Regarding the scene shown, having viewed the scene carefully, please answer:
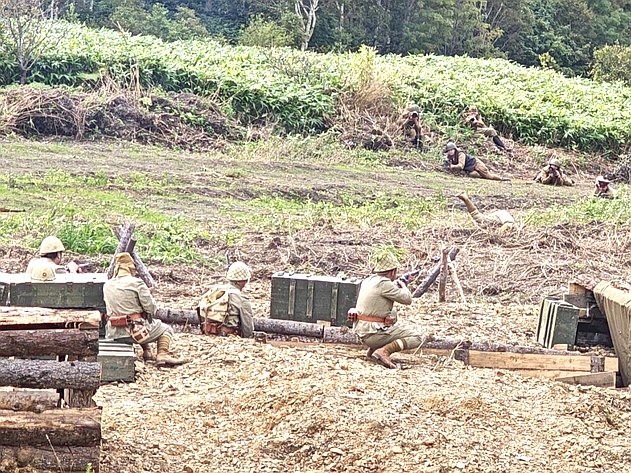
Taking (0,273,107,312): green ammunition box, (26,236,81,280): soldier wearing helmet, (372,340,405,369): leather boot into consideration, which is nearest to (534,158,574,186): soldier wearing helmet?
(372,340,405,369): leather boot

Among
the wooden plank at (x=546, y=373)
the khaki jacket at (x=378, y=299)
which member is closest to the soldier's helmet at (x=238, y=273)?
the khaki jacket at (x=378, y=299)

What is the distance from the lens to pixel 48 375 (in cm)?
604

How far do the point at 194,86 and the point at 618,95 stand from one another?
18580 mm

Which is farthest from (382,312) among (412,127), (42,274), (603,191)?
(412,127)

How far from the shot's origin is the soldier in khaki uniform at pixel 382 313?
10.2m

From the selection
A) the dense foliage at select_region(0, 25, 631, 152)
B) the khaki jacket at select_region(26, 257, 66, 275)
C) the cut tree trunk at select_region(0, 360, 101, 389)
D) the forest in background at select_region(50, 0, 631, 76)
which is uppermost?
the forest in background at select_region(50, 0, 631, 76)

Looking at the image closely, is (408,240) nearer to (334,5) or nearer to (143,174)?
(143,174)

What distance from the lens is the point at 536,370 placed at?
10.3 metres

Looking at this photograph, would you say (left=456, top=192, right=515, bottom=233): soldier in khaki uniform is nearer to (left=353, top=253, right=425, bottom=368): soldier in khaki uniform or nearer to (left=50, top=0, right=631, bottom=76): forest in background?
(left=353, top=253, right=425, bottom=368): soldier in khaki uniform

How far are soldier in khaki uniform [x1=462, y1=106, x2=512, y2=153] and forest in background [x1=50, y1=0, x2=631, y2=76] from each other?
17.9 metres

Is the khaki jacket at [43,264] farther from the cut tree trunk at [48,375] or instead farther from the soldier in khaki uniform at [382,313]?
the cut tree trunk at [48,375]

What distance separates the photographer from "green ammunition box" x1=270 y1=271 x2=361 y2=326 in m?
11.5

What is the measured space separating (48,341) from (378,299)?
4.65 meters

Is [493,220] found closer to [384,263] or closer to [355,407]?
[384,263]
